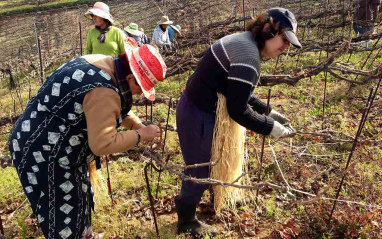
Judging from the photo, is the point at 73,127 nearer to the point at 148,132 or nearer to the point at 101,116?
the point at 101,116

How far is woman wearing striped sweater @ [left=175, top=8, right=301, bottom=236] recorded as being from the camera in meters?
1.82

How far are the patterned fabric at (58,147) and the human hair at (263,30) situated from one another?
37.5 inches

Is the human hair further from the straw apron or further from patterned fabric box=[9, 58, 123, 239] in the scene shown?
patterned fabric box=[9, 58, 123, 239]

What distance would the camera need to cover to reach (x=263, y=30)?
6.15 feet

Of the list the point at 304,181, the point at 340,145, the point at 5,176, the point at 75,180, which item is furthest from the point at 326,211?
the point at 5,176

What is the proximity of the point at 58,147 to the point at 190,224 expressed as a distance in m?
1.30

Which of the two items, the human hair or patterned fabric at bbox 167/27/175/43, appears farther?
patterned fabric at bbox 167/27/175/43

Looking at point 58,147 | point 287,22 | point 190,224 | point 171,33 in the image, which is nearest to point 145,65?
point 58,147

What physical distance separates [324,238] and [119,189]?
203 cm

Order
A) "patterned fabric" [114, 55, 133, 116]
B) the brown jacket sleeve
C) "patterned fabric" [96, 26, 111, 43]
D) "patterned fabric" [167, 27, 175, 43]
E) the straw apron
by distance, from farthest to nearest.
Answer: "patterned fabric" [167, 27, 175, 43] → "patterned fabric" [96, 26, 111, 43] → the straw apron → "patterned fabric" [114, 55, 133, 116] → the brown jacket sleeve

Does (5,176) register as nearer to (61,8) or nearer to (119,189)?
(119,189)

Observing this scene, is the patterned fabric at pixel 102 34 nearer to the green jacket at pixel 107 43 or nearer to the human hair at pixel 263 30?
the green jacket at pixel 107 43

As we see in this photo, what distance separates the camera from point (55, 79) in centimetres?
164

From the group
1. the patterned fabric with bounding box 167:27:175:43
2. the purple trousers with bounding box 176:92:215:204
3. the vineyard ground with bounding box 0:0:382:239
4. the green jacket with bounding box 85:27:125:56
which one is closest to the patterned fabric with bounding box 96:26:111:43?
the green jacket with bounding box 85:27:125:56
